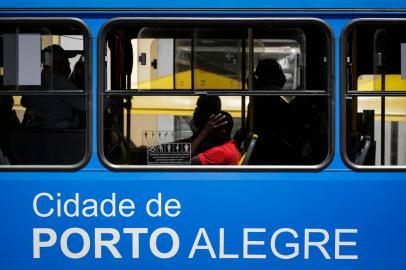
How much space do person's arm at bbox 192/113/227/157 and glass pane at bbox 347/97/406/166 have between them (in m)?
0.88

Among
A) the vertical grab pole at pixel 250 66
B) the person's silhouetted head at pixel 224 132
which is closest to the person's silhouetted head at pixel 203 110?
the person's silhouetted head at pixel 224 132

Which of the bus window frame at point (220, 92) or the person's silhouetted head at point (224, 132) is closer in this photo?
the bus window frame at point (220, 92)

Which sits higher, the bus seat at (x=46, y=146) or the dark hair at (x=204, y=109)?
the dark hair at (x=204, y=109)

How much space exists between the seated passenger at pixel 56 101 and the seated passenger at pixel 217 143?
84 cm

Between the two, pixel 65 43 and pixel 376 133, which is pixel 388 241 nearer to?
pixel 376 133

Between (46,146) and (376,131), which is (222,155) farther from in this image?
(46,146)

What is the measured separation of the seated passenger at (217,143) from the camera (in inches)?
185

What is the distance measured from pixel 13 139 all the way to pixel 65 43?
0.76 meters

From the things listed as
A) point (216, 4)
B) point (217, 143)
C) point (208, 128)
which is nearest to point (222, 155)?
point (217, 143)

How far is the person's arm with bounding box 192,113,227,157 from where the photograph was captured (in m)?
4.71

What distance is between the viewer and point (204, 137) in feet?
15.6

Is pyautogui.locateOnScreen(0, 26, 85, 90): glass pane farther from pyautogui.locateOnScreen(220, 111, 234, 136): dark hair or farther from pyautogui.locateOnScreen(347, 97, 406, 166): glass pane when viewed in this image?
pyautogui.locateOnScreen(347, 97, 406, 166): glass pane

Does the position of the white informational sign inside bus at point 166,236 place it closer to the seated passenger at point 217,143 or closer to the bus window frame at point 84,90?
the bus window frame at point 84,90

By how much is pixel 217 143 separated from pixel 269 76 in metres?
0.59
